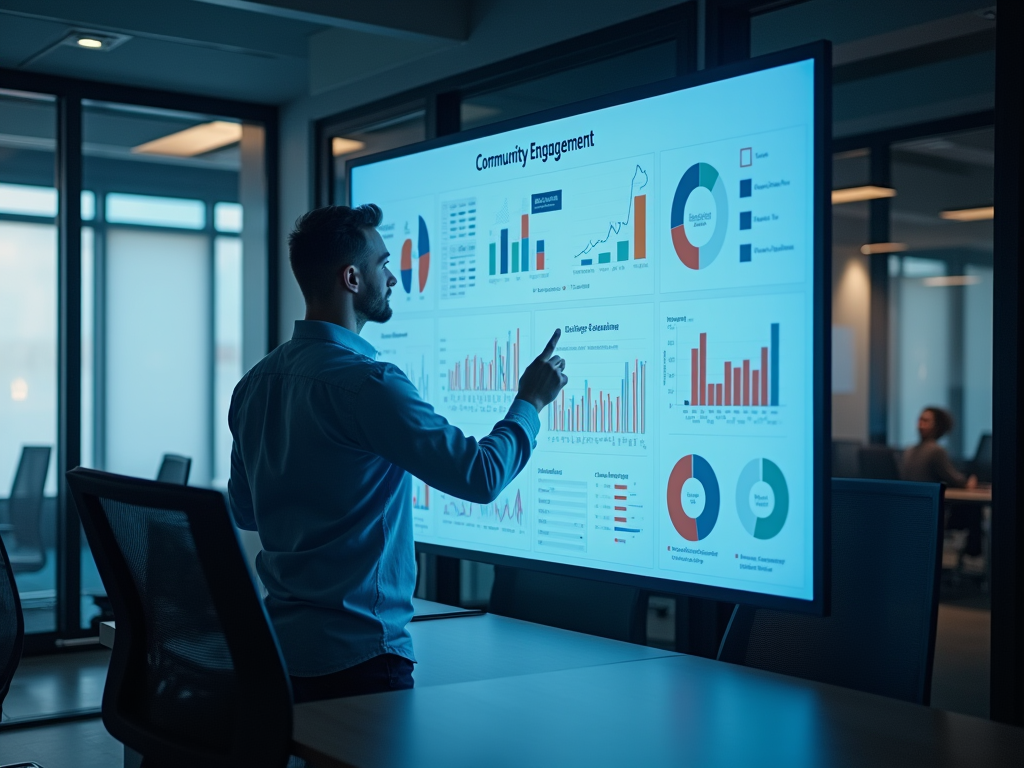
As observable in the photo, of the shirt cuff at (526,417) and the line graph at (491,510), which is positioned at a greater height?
the shirt cuff at (526,417)

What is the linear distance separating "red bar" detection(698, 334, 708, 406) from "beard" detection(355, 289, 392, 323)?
718 millimetres

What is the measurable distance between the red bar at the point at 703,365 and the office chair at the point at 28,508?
A: 4413 mm

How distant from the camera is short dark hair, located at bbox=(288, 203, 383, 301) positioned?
7.50 ft

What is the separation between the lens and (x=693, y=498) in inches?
98.0

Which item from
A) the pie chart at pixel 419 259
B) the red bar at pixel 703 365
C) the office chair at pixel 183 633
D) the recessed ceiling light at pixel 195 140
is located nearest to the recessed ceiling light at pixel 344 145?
the recessed ceiling light at pixel 195 140

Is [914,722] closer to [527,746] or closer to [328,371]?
[527,746]

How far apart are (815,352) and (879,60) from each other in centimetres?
344

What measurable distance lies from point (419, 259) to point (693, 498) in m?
1.28

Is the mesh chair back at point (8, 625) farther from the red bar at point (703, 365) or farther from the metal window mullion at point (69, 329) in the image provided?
the metal window mullion at point (69, 329)

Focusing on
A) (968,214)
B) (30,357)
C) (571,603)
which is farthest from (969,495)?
(30,357)

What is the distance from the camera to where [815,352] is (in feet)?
7.24

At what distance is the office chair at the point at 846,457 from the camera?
257 inches

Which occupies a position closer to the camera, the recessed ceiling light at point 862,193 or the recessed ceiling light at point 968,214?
the recessed ceiling light at point 968,214

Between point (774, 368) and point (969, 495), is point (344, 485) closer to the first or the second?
point (774, 368)
